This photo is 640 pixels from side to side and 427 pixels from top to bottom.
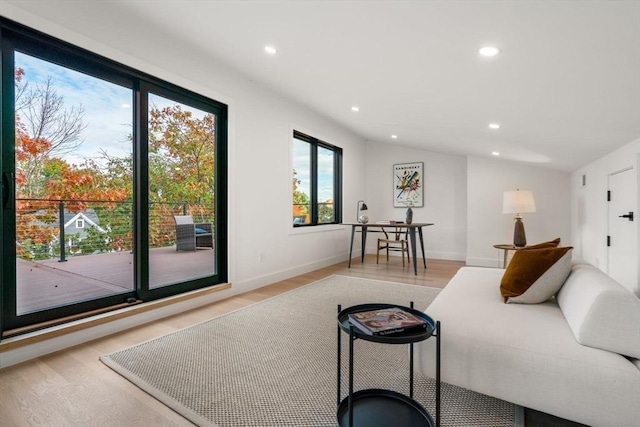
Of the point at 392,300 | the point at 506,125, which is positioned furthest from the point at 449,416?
the point at 506,125

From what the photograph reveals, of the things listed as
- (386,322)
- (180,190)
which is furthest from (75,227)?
(386,322)

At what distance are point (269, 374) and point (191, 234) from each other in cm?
190

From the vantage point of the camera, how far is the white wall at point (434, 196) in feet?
19.4

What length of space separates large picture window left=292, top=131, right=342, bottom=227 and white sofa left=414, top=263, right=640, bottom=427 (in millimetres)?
3458

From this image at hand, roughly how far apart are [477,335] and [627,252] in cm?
229

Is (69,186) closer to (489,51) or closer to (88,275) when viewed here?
(88,275)

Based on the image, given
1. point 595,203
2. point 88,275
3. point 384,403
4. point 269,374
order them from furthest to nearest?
point 595,203
point 88,275
point 269,374
point 384,403

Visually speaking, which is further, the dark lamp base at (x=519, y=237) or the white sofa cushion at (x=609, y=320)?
the dark lamp base at (x=519, y=237)

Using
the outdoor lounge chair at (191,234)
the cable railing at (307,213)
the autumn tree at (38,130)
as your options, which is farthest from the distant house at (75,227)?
the cable railing at (307,213)

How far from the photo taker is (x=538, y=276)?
6.12 feet

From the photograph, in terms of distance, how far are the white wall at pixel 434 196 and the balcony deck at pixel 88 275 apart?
11.7 ft

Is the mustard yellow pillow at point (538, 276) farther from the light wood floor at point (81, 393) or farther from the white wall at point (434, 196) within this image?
the white wall at point (434, 196)

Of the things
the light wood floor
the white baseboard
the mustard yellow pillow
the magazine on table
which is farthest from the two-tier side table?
the white baseboard

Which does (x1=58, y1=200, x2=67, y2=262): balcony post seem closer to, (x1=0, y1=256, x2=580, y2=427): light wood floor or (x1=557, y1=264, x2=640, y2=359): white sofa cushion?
(x1=0, y1=256, x2=580, y2=427): light wood floor
